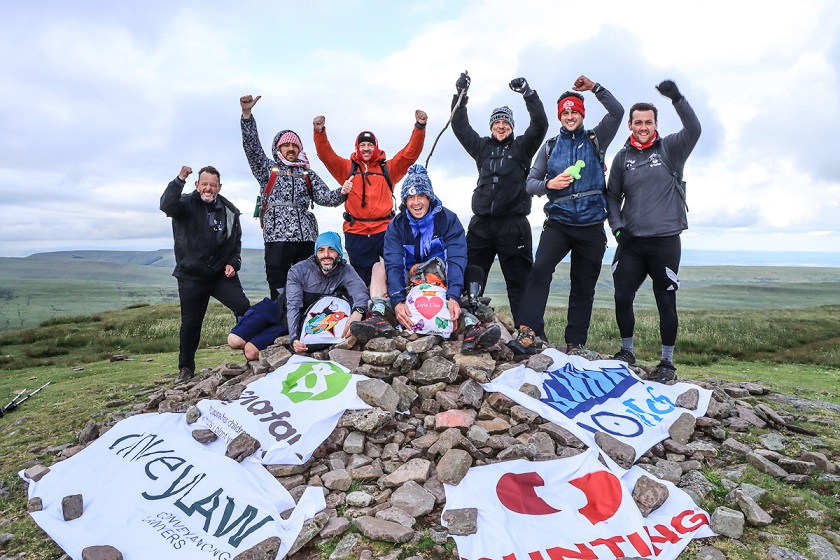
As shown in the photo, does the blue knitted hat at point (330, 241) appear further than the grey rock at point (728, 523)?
Yes

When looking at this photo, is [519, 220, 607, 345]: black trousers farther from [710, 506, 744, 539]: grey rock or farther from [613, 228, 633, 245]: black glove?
[710, 506, 744, 539]: grey rock

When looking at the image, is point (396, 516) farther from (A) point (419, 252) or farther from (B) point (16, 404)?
(B) point (16, 404)

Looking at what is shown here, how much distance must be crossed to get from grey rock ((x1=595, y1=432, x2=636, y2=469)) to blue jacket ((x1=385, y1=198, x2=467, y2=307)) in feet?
8.17

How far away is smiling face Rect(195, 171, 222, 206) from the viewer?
7.59 meters

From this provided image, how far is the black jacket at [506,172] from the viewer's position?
7.20m

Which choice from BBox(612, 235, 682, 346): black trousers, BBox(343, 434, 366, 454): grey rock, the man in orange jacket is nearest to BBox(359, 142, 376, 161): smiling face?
the man in orange jacket

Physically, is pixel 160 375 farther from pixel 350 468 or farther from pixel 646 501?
pixel 646 501

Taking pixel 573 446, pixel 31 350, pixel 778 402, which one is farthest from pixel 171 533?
pixel 31 350

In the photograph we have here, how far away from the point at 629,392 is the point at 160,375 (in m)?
8.91

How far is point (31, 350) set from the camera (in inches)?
637

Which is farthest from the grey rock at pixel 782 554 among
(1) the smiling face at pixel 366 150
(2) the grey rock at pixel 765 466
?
(1) the smiling face at pixel 366 150

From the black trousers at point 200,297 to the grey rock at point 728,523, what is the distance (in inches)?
263

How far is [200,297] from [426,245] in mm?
3812

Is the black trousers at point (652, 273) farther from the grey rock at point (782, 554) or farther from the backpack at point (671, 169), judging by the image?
the grey rock at point (782, 554)
